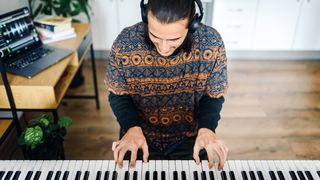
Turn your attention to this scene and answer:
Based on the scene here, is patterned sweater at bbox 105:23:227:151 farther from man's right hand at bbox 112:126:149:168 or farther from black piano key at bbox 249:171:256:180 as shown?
black piano key at bbox 249:171:256:180

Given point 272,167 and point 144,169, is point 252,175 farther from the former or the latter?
point 144,169

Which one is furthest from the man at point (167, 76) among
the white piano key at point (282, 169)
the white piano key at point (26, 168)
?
the white piano key at point (26, 168)

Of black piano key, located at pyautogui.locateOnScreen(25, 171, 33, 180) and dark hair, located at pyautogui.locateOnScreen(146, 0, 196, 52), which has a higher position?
dark hair, located at pyautogui.locateOnScreen(146, 0, 196, 52)

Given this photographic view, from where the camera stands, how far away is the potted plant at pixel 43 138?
1459 mm

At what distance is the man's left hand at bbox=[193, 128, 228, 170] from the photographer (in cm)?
98

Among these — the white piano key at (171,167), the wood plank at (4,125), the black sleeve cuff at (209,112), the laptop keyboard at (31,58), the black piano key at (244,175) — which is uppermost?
the laptop keyboard at (31,58)

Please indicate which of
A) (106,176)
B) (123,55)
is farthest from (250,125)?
(106,176)

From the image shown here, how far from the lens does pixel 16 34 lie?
1698 millimetres

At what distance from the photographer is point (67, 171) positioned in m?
1.00

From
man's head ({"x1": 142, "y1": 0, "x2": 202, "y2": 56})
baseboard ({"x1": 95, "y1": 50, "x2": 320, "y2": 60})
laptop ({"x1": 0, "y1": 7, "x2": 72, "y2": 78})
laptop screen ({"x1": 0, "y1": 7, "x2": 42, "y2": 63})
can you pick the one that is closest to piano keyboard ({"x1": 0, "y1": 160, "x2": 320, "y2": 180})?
man's head ({"x1": 142, "y1": 0, "x2": 202, "y2": 56})

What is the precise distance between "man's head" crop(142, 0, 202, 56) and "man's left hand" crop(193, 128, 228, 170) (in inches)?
12.3

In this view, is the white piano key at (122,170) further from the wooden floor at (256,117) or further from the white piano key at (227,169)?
the wooden floor at (256,117)

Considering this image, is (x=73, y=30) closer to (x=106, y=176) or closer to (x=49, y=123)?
(x=49, y=123)

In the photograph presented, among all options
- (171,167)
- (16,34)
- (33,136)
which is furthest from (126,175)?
(16,34)
